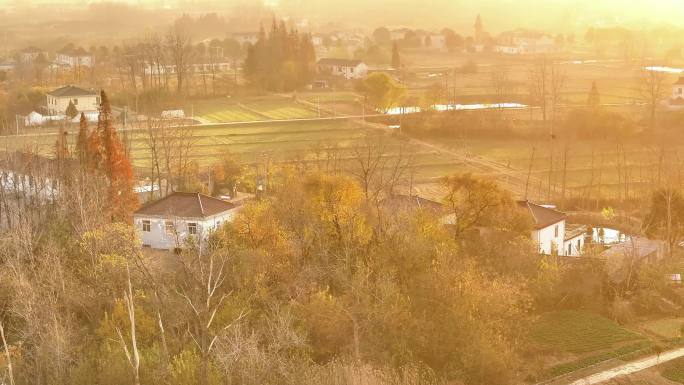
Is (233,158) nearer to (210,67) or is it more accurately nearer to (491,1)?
(210,67)

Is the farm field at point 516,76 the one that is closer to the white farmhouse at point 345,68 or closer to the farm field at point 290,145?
the white farmhouse at point 345,68

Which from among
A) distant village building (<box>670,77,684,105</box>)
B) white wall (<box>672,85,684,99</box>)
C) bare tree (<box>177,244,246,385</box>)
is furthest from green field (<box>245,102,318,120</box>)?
bare tree (<box>177,244,246,385</box>)

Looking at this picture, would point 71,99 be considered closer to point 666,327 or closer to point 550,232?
point 550,232

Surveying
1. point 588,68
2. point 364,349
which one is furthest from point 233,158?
point 588,68

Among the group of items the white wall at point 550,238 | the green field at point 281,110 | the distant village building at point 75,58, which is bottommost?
the white wall at point 550,238

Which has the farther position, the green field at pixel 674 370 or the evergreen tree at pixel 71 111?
the evergreen tree at pixel 71 111

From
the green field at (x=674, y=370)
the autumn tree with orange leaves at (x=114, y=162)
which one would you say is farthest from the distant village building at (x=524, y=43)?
the green field at (x=674, y=370)
